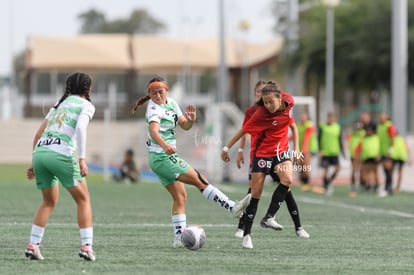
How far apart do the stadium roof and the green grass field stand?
5509cm

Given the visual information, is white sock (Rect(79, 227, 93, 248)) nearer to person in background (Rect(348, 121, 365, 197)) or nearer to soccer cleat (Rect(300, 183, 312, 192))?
person in background (Rect(348, 121, 365, 197))

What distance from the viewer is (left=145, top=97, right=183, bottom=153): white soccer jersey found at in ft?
43.6

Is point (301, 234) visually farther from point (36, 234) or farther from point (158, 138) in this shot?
point (36, 234)

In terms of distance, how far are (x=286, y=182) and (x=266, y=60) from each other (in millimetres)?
63159

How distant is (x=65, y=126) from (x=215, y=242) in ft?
11.3

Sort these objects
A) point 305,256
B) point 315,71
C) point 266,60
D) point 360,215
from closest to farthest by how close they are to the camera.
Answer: point 305,256
point 360,215
point 315,71
point 266,60

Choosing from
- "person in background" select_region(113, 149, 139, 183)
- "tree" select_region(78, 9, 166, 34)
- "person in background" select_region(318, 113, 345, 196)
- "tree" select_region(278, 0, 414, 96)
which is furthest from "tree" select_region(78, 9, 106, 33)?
"person in background" select_region(318, 113, 345, 196)

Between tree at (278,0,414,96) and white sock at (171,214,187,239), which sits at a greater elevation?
tree at (278,0,414,96)

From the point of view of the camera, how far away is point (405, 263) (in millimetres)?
11961

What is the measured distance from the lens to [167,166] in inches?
532

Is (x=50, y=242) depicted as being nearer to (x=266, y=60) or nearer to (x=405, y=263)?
(x=405, y=263)

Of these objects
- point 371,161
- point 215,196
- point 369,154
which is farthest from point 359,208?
point 215,196

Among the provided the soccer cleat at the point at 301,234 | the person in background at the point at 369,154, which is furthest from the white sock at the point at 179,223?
the person in background at the point at 369,154

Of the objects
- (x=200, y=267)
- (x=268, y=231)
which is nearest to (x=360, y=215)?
(x=268, y=231)
